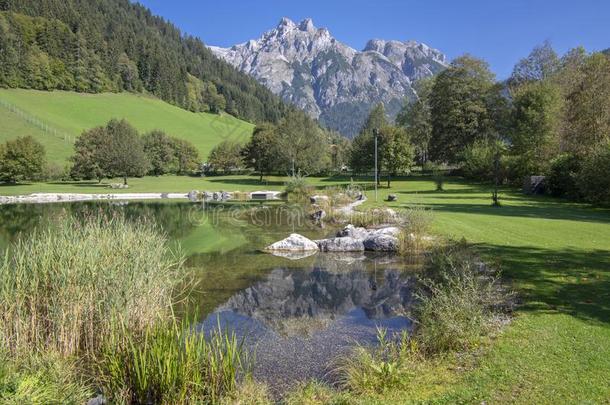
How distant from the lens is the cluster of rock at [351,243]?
56.7 feet

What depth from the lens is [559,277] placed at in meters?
10.5

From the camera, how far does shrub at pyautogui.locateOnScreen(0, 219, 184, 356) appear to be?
21.4 ft

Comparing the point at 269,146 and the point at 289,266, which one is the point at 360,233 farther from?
the point at 269,146

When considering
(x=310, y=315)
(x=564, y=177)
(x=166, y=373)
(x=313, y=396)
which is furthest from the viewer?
(x=564, y=177)

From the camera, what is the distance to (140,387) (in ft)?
18.8

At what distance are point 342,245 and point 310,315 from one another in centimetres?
751

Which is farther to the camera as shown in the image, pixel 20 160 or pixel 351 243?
pixel 20 160

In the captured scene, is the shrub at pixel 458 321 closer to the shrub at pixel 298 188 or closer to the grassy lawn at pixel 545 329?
the grassy lawn at pixel 545 329

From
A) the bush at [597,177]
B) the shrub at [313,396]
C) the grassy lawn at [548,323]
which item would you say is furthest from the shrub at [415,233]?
the bush at [597,177]

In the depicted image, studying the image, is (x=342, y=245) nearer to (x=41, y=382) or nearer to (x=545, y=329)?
(x=545, y=329)

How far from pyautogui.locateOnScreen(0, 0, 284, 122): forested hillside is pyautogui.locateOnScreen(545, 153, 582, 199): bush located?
354 feet

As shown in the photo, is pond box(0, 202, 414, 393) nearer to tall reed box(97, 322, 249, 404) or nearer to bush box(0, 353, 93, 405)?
tall reed box(97, 322, 249, 404)

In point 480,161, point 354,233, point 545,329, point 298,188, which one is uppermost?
point 480,161

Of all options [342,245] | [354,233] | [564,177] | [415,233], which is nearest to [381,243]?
[415,233]
